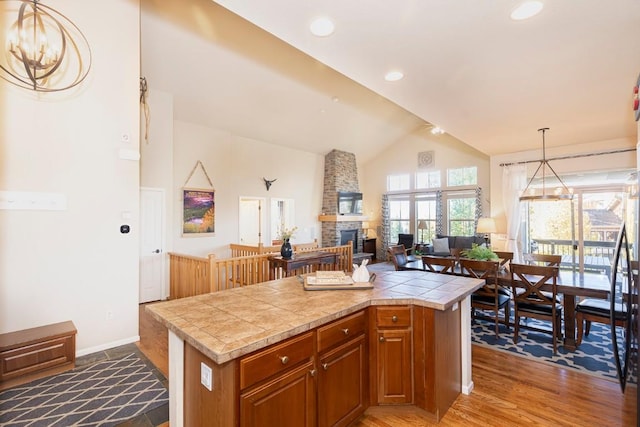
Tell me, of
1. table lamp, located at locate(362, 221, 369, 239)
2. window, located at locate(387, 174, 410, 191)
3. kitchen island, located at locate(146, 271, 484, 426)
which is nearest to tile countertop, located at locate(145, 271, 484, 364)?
kitchen island, located at locate(146, 271, 484, 426)

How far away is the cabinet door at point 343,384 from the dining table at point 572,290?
2.43 metres

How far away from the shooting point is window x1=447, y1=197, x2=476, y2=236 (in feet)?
27.5

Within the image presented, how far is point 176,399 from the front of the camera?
5.55ft

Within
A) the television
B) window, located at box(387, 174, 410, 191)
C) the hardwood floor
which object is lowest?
the hardwood floor

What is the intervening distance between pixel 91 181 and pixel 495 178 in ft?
25.3

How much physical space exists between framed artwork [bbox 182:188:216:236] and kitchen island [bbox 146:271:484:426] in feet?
13.7

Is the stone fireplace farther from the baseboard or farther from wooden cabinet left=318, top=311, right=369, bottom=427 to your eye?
wooden cabinet left=318, top=311, right=369, bottom=427

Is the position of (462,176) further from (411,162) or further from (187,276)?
(187,276)

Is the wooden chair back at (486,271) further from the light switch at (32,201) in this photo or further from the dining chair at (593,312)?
the light switch at (32,201)

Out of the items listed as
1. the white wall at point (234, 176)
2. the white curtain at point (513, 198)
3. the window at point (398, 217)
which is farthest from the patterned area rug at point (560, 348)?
the window at point (398, 217)

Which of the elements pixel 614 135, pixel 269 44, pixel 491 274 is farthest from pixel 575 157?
pixel 269 44

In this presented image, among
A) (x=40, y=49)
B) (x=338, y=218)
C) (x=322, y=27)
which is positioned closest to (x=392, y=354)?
(x=322, y=27)

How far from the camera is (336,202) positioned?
29.0ft

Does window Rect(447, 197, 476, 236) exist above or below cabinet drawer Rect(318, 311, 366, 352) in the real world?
above
